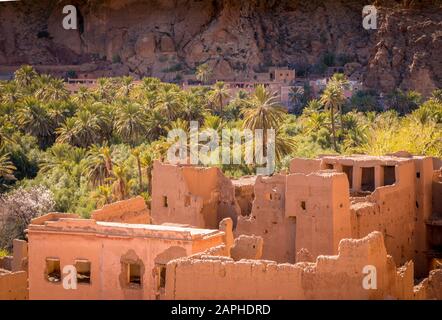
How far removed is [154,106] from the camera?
1484 inches

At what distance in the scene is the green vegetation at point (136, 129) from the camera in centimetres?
2963

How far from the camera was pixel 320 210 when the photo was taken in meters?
18.1

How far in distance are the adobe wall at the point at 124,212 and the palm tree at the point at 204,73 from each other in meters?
31.6

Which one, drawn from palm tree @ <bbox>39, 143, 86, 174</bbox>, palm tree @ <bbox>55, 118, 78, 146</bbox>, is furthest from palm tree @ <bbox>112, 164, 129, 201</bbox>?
palm tree @ <bbox>55, 118, 78, 146</bbox>

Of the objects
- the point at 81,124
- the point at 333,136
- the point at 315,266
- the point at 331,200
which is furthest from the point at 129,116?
the point at 315,266

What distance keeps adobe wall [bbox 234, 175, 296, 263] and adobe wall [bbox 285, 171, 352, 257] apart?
32 cm

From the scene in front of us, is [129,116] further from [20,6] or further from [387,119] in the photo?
[20,6]

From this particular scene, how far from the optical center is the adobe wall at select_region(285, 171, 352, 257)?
17.9m

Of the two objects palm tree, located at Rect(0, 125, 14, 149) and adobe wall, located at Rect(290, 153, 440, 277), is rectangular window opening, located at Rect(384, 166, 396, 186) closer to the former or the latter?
adobe wall, located at Rect(290, 153, 440, 277)

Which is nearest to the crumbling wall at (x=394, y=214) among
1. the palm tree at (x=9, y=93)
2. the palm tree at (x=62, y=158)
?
the palm tree at (x=62, y=158)

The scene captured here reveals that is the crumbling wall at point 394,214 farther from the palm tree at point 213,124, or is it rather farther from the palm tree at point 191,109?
the palm tree at point 191,109

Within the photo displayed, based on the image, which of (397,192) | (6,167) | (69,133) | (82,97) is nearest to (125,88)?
(82,97)
